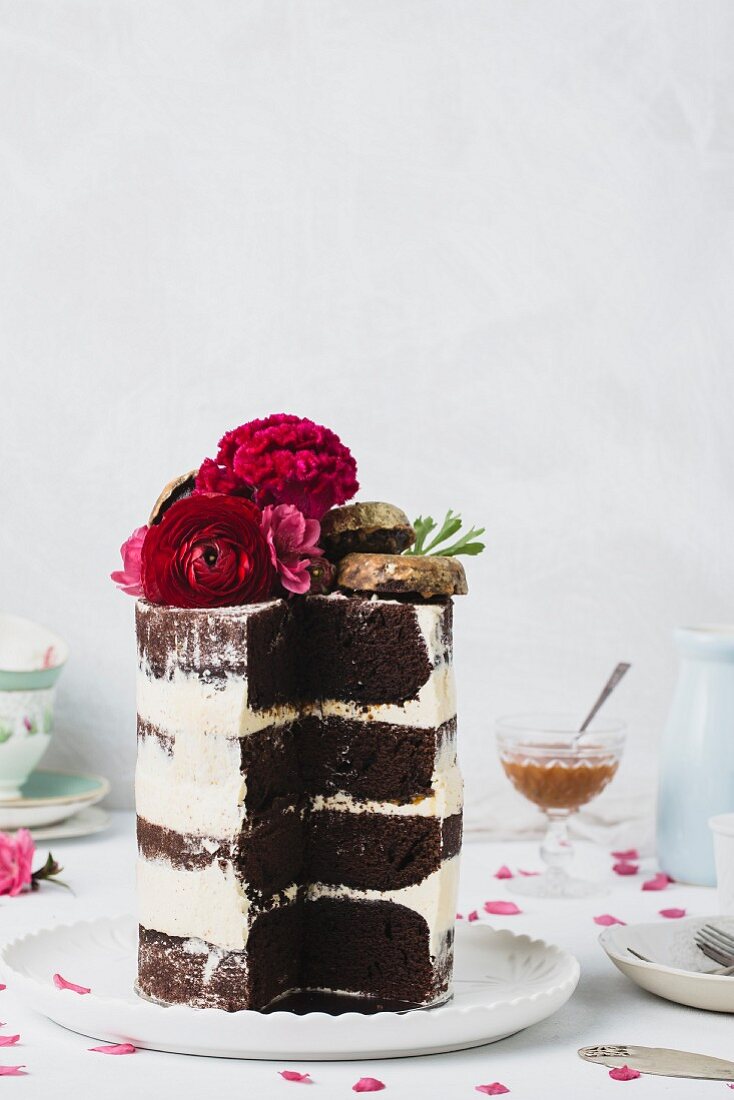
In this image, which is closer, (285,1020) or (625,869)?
(285,1020)

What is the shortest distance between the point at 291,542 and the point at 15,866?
817 millimetres

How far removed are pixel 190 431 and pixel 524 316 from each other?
61cm

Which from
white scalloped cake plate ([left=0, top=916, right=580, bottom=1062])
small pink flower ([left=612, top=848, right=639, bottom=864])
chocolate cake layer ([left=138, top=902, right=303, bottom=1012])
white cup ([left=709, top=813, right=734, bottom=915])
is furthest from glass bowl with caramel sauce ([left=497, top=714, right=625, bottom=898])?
chocolate cake layer ([left=138, top=902, right=303, bottom=1012])

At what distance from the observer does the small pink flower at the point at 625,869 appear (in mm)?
1998

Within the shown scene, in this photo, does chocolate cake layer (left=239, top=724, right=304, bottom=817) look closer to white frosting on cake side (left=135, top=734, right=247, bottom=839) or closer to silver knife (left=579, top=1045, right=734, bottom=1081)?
white frosting on cake side (left=135, top=734, right=247, bottom=839)

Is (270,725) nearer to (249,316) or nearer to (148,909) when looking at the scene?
(148,909)

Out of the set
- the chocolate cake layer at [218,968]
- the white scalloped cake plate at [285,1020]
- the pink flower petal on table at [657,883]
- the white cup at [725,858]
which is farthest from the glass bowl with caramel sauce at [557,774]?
the chocolate cake layer at [218,968]

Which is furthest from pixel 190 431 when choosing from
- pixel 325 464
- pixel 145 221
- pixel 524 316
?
pixel 325 464

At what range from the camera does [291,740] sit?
125 centimetres

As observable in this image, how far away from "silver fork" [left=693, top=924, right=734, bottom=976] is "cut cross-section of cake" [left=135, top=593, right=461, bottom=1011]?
288 millimetres

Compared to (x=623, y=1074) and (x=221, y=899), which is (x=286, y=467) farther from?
(x=623, y=1074)

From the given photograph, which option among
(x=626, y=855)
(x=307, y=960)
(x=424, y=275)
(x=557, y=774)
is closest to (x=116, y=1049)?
(x=307, y=960)

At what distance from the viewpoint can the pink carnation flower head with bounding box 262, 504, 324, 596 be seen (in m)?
1.21

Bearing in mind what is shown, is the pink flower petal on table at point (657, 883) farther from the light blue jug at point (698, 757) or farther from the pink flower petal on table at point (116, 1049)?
the pink flower petal on table at point (116, 1049)
